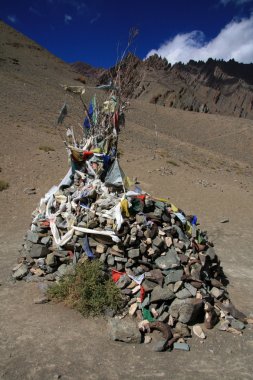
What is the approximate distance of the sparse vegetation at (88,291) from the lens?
6.20 meters

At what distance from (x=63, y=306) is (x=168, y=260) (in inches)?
87.5

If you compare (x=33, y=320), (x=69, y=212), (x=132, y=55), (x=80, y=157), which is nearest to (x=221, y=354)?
(x=33, y=320)

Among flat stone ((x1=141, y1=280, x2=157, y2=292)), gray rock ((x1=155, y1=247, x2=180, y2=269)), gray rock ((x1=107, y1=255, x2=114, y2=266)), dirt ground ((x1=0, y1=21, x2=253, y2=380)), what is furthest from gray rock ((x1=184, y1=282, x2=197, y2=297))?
gray rock ((x1=107, y1=255, x2=114, y2=266))

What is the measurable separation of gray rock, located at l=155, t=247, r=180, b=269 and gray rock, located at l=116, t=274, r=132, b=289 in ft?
2.32

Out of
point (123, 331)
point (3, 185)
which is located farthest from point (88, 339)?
point (3, 185)

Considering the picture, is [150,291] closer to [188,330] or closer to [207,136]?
[188,330]

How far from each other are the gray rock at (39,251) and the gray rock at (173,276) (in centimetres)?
263

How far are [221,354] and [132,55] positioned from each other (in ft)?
22.0

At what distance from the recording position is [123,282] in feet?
21.7

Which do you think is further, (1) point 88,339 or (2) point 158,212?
(2) point 158,212

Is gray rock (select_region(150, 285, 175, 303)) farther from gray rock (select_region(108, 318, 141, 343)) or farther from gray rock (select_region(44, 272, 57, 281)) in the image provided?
gray rock (select_region(44, 272, 57, 281))

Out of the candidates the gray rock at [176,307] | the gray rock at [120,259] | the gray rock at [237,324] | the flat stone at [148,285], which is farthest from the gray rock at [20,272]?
the gray rock at [237,324]

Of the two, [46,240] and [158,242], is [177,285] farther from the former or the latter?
[46,240]

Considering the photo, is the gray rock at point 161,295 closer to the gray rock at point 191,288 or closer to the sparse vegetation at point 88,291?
the gray rock at point 191,288
